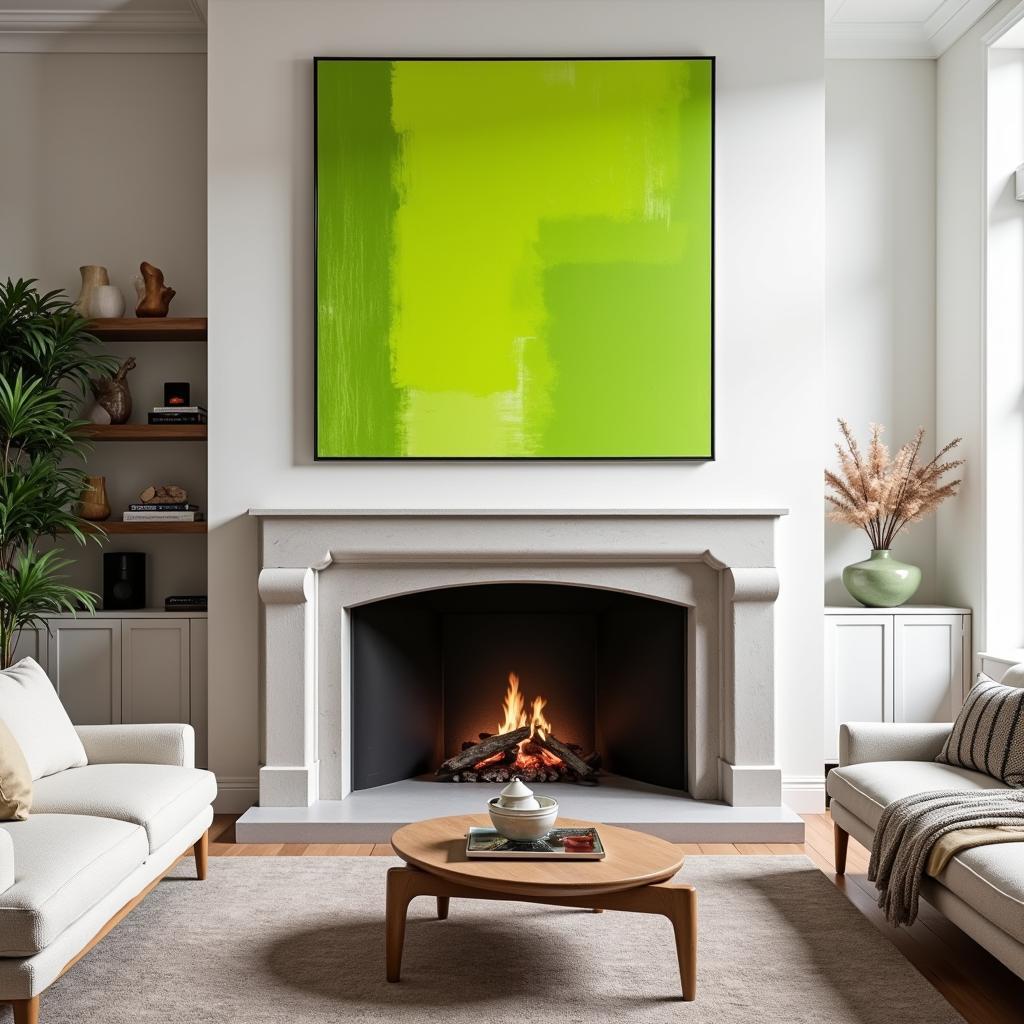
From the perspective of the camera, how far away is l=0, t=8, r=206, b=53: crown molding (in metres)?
4.55

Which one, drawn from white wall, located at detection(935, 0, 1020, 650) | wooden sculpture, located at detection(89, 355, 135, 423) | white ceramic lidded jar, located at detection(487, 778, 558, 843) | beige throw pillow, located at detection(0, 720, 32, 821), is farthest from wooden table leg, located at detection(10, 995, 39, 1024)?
white wall, located at detection(935, 0, 1020, 650)

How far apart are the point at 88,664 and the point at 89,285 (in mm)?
1598

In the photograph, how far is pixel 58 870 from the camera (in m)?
2.37

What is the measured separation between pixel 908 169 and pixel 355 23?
2572mm

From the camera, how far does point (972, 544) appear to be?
4.57 m

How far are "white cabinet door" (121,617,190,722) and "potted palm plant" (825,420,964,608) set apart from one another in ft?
9.40

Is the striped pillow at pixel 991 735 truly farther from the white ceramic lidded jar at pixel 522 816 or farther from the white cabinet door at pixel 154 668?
the white cabinet door at pixel 154 668

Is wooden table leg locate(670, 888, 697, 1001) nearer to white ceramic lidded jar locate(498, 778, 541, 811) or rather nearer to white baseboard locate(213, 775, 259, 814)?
white ceramic lidded jar locate(498, 778, 541, 811)

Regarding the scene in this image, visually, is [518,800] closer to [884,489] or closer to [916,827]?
[916,827]

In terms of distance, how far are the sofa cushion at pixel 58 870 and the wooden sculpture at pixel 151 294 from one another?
7.86 ft

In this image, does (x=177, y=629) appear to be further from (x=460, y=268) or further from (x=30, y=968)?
(x=30, y=968)

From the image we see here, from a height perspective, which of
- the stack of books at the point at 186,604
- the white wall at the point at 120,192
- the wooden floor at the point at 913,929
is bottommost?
the wooden floor at the point at 913,929

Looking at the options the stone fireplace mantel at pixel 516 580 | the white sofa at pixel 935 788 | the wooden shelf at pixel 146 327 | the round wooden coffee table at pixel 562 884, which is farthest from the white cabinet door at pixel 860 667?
the wooden shelf at pixel 146 327

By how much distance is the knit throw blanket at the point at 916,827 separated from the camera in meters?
2.75
